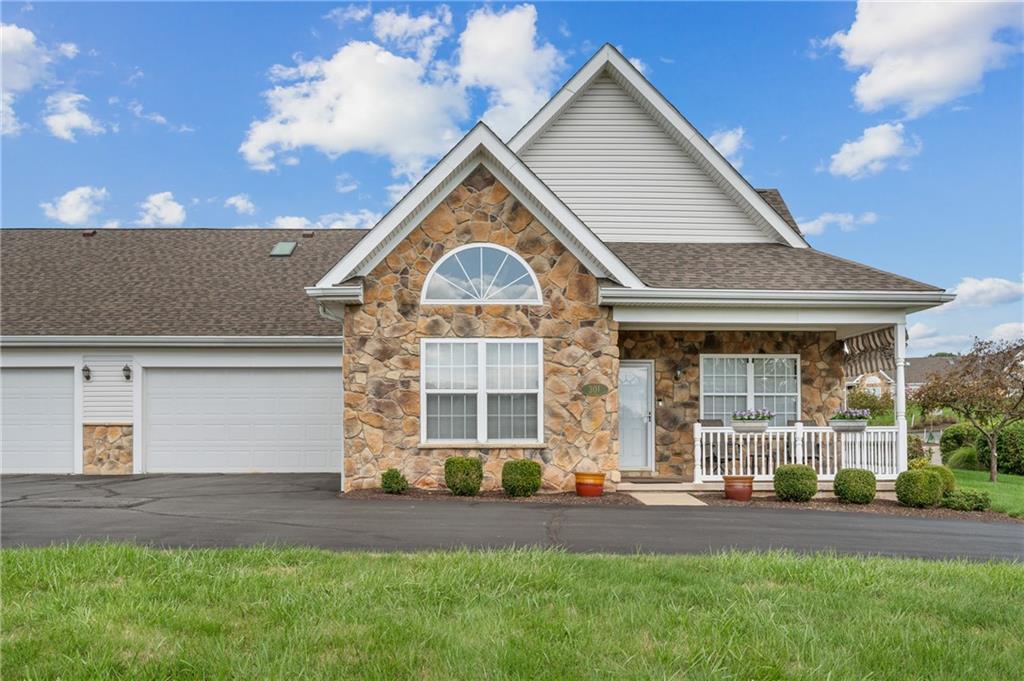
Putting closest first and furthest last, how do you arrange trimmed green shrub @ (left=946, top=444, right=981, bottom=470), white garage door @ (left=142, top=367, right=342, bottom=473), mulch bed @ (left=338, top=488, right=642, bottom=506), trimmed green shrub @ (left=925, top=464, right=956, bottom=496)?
mulch bed @ (left=338, top=488, right=642, bottom=506)
trimmed green shrub @ (left=925, top=464, right=956, bottom=496)
white garage door @ (left=142, top=367, right=342, bottom=473)
trimmed green shrub @ (left=946, top=444, right=981, bottom=470)

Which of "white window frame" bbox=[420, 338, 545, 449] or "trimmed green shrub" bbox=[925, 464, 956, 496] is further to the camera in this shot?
"white window frame" bbox=[420, 338, 545, 449]

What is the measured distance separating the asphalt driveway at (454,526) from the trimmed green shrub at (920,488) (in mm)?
1119

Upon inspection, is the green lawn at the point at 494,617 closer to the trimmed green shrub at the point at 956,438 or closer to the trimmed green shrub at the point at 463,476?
the trimmed green shrub at the point at 463,476

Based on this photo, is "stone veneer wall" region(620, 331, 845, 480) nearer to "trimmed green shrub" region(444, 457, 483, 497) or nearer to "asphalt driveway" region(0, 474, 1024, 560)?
"asphalt driveway" region(0, 474, 1024, 560)

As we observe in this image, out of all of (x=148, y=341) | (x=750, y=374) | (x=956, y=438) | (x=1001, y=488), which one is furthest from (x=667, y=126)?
(x=956, y=438)

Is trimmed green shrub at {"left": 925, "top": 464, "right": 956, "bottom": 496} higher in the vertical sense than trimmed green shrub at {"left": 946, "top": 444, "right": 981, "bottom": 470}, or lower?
higher

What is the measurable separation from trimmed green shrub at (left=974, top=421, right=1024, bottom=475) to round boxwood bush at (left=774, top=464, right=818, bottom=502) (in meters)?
13.7

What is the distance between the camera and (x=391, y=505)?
10977mm

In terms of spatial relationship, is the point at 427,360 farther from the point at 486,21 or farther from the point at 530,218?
the point at 486,21

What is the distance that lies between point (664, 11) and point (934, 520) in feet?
32.6

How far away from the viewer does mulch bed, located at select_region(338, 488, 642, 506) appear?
11.5 m

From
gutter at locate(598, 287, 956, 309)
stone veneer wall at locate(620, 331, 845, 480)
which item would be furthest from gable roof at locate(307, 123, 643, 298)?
stone veneer wall at locate(620, 331, 845, 480)

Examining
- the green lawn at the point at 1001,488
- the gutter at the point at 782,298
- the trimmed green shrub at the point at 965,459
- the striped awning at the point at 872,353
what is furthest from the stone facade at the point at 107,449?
the trimmed green shrub at the point at 965,459

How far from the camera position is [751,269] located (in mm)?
13859
